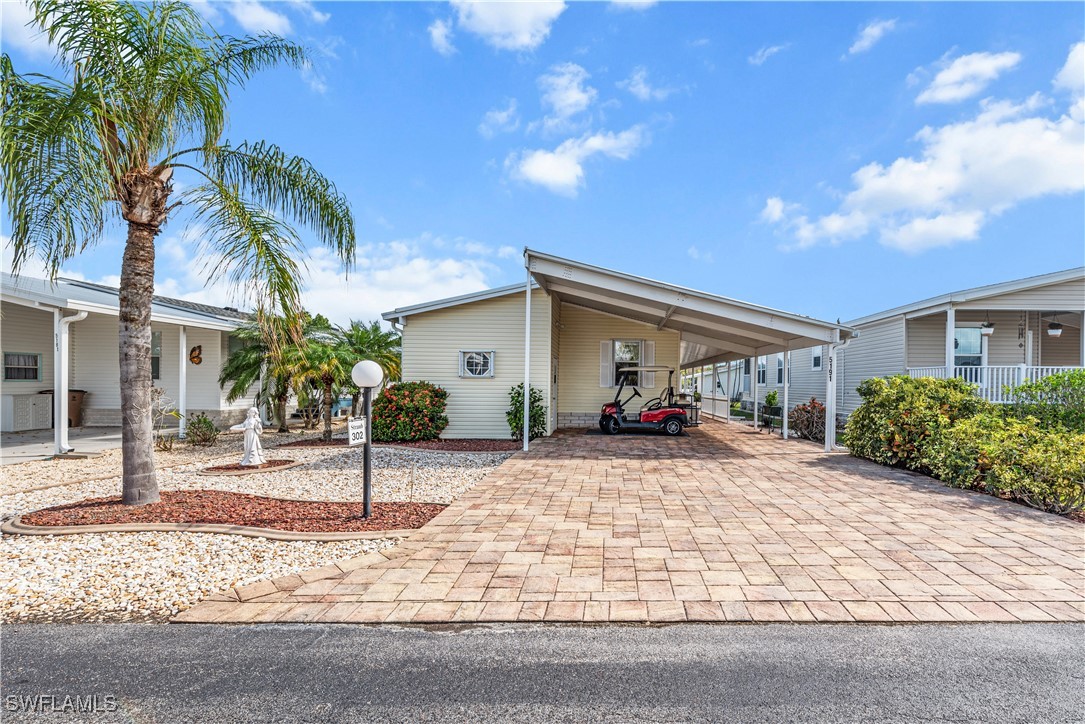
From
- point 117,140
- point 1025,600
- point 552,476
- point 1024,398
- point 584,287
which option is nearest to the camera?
point 1025,600

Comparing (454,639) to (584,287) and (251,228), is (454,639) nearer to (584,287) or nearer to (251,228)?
(251,228)

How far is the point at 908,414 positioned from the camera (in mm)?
8781

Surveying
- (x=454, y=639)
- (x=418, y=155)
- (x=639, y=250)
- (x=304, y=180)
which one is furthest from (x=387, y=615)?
(x=639, y=250)

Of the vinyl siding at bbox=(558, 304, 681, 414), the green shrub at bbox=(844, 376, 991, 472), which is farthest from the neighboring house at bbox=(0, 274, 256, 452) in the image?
the green shrub at bbox=(844, 376, 991, 472)

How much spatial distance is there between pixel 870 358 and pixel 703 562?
14.5m

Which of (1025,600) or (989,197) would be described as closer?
(1025,600)

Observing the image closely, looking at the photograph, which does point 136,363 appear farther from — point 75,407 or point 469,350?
point 75,407

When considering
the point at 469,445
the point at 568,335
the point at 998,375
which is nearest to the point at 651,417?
the point at 568,335

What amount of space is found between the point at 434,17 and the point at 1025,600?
10041mm

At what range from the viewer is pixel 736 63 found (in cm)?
948

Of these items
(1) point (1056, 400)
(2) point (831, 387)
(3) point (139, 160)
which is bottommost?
(1) point (1056, 400)

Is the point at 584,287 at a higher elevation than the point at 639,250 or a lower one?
lower

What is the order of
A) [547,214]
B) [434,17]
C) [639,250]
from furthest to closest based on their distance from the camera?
[639,250] < [547,214] < [434,17]

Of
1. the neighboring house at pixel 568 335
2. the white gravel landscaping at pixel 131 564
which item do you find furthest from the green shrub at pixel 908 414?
the white gravel landscaping at pixel 131 564
